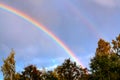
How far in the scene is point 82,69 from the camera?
85688 millimetres

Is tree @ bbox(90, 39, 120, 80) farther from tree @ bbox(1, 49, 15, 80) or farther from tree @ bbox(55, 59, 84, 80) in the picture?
tree @ bbox(1, 49, 15, 80)

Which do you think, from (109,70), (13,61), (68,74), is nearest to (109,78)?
(109,70)

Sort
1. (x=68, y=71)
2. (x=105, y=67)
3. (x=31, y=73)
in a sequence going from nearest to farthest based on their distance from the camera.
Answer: (x=105, y=67)
(x=68, y=71)
(x=31, y=73)

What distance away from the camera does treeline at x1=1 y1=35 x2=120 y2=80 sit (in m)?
70.2

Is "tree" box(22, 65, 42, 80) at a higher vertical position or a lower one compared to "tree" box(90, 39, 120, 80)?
higher

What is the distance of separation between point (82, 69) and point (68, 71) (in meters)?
4.52

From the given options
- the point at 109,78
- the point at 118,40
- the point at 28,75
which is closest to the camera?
the point at 109,78

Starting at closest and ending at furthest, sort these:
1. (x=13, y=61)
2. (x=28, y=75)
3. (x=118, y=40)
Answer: (x=13, y=61)
(x=118, y=40)
(x=28, y=75)

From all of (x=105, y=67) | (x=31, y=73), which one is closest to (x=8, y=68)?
(x=31, y=73)

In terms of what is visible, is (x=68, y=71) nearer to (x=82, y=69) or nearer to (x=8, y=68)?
(x=82, y=69)

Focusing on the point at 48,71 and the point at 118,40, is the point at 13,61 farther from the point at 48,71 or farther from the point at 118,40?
the point at 118,40

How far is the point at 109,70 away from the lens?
230ft

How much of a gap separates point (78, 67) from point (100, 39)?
8.92 m

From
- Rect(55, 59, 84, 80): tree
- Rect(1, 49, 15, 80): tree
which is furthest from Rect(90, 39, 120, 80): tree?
Rect(1, 49, 15, 80): tree
